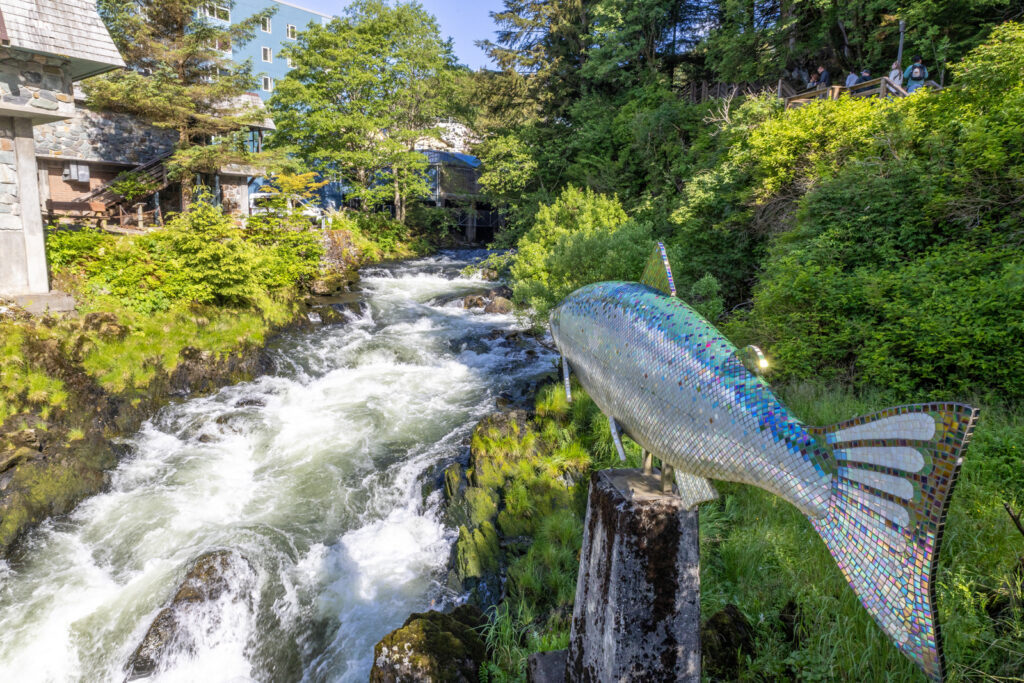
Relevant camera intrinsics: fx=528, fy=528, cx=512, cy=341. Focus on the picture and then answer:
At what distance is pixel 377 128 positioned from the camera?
82.8 ft

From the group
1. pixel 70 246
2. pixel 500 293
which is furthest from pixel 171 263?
pixel 500 293

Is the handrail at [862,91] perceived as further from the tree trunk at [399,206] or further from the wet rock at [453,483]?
the tree trunk at [399,206]

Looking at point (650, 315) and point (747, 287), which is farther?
point (747, 287)

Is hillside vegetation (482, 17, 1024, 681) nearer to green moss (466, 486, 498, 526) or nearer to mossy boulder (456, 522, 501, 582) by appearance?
mossy boulder (456, 522, 501, 582)

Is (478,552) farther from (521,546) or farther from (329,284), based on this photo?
(329,284)

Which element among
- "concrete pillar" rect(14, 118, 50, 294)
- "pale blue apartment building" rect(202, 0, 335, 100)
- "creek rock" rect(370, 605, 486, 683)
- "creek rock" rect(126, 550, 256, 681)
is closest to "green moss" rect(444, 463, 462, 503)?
"creek rock" rect(126, 550, 256, 681)

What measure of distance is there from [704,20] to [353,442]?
21541 millimetres

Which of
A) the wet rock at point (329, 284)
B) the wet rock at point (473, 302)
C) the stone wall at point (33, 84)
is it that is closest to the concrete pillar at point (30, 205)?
the stone wall at point (33, 84)

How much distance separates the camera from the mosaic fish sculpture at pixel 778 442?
1.47m

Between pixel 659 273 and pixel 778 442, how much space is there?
101 centimetres

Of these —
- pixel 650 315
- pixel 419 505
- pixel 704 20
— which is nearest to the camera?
pixel 650 315

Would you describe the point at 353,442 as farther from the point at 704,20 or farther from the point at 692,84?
the point at 704,20

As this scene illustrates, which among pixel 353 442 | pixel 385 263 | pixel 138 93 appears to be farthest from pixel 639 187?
pixel 138 93

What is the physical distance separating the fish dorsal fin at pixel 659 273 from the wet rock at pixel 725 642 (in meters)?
2.22
